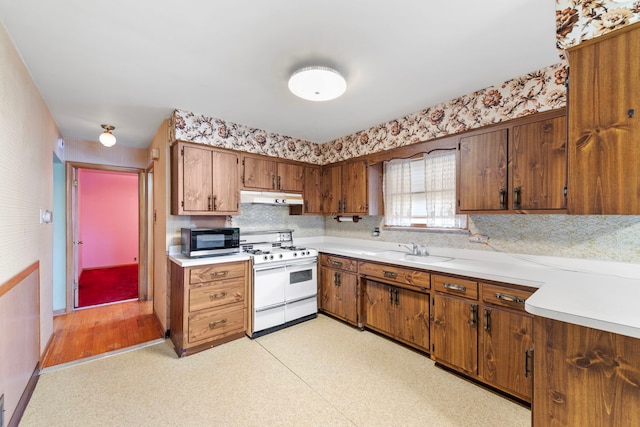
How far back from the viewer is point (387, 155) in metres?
3.37

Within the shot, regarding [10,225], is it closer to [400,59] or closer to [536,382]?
[400,59]

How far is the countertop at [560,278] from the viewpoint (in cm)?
114

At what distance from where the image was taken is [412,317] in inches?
107

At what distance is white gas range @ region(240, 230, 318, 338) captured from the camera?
10.2 feet

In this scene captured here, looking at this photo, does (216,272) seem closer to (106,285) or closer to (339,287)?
(339,287)

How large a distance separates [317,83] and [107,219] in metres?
7.26

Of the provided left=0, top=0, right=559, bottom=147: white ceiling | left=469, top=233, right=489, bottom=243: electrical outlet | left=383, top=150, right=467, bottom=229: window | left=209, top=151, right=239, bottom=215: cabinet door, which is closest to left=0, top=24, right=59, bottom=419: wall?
left=0, top=0, right=559, bottom=147: white ceiling

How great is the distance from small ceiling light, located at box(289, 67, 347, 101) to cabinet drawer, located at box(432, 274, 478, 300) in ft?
6.12

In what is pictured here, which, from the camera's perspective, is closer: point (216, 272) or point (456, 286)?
point (456, 286)

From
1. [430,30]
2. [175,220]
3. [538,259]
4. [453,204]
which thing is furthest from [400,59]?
[175,220]

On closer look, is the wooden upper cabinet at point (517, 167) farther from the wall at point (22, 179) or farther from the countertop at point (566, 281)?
the wall at point (22, 179)

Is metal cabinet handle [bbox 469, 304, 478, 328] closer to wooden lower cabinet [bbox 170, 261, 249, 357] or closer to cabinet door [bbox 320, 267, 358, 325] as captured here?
cabinet door [bbox 320, 267, 358, 325]

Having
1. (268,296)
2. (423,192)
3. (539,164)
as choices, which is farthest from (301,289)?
(539,164)

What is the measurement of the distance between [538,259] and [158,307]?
4.25 meters
